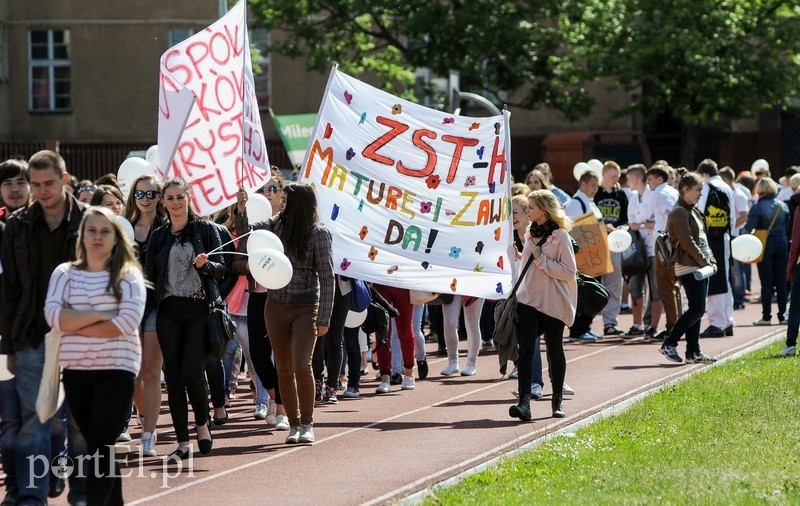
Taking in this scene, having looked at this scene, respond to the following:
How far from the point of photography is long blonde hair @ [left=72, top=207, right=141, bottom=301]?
730 cm

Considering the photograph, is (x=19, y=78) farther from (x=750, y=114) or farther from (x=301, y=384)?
(x=301, y=384)

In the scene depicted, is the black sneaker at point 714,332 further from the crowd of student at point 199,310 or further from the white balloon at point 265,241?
the white balloon at point 265,241

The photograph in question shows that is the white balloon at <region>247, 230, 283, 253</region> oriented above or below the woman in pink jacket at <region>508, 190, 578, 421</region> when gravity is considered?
above

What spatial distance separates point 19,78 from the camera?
40.4 metres

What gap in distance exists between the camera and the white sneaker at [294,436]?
34.1ft

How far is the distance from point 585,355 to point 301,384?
6.46 metres

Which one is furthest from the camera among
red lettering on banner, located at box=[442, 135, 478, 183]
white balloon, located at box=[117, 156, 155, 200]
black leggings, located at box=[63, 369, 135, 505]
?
white balloon, located at box=[117, 156, 155, 200]

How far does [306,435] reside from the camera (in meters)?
10.4

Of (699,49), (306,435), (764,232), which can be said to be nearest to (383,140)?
(306,435)

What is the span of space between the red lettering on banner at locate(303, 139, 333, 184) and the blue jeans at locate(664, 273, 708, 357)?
439cm

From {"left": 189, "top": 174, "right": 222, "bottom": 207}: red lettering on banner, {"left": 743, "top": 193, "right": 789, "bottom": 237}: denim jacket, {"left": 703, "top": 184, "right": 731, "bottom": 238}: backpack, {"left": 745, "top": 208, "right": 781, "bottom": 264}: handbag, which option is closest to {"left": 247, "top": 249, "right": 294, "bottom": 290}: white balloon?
{"left": 189, "top": 174, "right": 222, "bottom": 207}: red lettering on banner

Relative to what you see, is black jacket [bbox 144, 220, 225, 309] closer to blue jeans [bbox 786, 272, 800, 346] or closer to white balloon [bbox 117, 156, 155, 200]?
white balloon [bbox 117, 156, 155, 200]


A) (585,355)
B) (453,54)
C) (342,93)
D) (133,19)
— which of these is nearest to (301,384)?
(342,93)

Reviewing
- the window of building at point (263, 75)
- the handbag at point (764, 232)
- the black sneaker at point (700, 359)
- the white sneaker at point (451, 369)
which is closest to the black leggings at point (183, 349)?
the white sneaker at point (451, 369)
